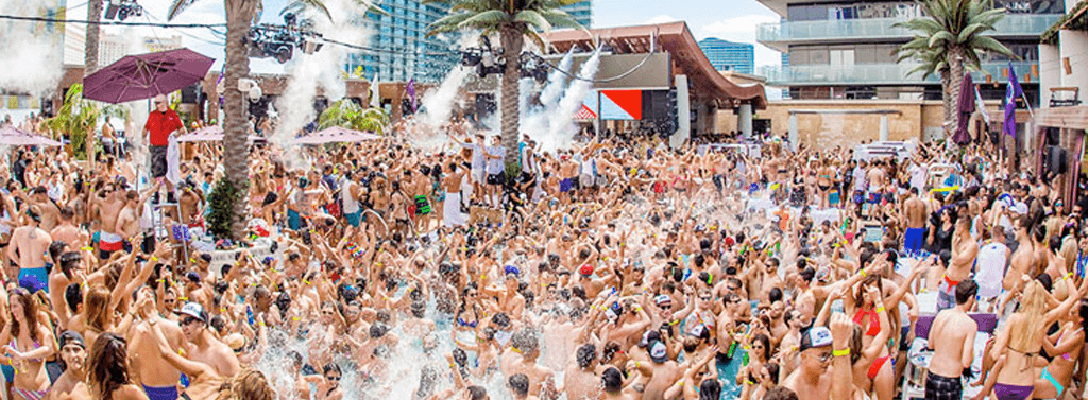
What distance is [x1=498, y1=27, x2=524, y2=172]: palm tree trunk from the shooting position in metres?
18.8

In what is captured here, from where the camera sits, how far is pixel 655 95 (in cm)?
3002

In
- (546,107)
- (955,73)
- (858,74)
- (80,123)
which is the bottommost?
(80,123)

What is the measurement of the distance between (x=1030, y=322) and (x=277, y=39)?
1019 centimetres

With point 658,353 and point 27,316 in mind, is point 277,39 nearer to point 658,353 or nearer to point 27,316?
point 27,316

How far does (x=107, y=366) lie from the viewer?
4.31 metres

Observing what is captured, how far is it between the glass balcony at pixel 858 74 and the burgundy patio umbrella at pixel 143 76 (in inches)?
1470

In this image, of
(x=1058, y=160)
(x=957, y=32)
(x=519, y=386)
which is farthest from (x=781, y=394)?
(x=957, y=32)

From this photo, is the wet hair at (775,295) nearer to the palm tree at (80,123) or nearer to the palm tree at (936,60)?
the palm tree at (80,123)

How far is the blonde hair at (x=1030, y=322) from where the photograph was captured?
5754 millimetres

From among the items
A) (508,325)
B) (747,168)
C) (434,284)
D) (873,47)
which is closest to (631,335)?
(508,325)

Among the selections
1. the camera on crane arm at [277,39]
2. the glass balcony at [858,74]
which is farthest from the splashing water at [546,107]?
the camera on crane arm at [277,39]

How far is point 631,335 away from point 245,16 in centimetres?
792

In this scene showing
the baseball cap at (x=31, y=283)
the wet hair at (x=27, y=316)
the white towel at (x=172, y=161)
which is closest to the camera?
the wet hair at (x=27, y=316)

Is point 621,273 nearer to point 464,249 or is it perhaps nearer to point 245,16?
point 464,249
